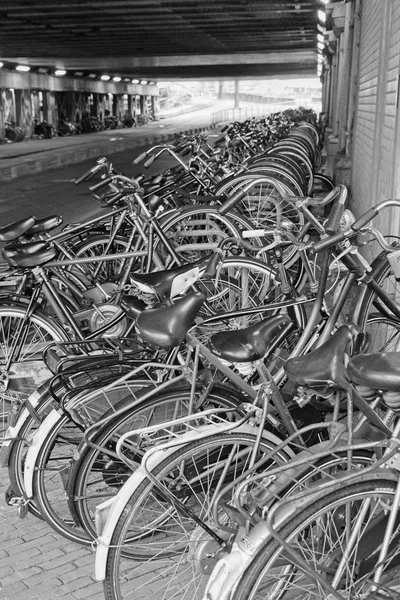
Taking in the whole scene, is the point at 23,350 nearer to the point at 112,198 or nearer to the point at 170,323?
the point at 112,198

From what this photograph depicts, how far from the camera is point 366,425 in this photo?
268cm

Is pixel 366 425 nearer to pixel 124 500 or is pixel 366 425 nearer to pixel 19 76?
pixel 124 500

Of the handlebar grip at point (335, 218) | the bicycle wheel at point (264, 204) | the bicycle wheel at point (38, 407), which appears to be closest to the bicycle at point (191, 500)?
the bicycle wheel at point (38, 407)

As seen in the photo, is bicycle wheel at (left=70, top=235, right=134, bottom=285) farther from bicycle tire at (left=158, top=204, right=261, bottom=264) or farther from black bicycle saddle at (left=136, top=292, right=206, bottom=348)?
black bicycle saddle at (left=136, top=292, right=206, bottom=348)

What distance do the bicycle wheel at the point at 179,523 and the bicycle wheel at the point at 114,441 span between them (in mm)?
187

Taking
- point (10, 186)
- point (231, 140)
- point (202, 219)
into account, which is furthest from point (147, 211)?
point (10, 186)

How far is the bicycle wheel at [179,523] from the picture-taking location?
2.69m

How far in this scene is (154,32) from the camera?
2317 centimetres

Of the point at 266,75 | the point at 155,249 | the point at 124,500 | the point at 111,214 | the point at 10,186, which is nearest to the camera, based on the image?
the point at 124,500

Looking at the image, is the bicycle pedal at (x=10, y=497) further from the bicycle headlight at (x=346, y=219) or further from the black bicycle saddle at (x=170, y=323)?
the bicycle headlight at (x=346, y=219)

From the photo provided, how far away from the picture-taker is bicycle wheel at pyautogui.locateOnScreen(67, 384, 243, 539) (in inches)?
119

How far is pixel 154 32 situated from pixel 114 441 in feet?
71.1

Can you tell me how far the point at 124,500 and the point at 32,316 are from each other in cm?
193

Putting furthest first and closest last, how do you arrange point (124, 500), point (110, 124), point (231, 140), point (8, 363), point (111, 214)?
1. point (110, 124)
2. point (231, 140)
3. point (111, 214)
4. point (8, 363)
5. point (124, 500)
